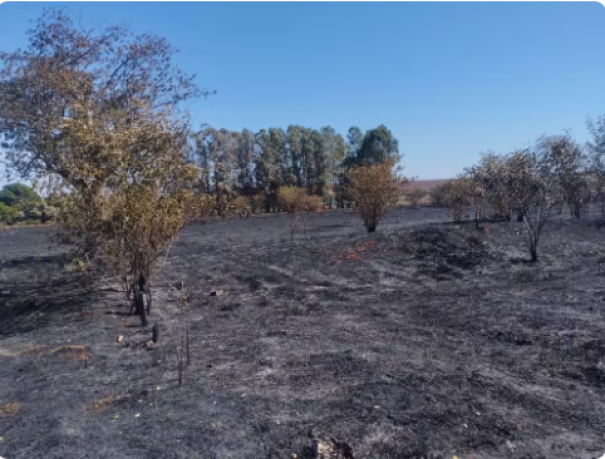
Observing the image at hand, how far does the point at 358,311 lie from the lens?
7.42 meters

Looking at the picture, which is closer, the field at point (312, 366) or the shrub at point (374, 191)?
the field at point (312, 366)

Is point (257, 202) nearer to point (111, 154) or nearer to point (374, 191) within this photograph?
point (374, 191)

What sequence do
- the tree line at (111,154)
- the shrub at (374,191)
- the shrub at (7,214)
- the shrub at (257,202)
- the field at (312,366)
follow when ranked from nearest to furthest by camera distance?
the field at (312,366)
the tree line at (111,154)
the shrub at (374,191)
the shrub at (7,214)
the shrub at (257,202)

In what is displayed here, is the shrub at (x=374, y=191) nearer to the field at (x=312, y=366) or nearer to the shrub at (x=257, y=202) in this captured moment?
the field at (x=312, y=366)

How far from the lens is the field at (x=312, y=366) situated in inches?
133

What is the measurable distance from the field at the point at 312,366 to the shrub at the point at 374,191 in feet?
18.3

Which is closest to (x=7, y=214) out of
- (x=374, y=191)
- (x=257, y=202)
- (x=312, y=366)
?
(x=257, y=202)

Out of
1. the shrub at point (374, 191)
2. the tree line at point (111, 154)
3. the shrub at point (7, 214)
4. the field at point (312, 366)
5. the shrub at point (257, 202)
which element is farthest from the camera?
the shrub at point (257, 202)

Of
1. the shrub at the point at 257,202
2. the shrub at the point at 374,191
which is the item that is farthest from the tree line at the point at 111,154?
the shrub at the point at 257,202

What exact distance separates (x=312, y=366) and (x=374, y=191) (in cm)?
1141

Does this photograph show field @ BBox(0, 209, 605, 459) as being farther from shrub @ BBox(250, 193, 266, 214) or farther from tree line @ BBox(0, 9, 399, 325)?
shrub @ BBox(250, 193, 266, 214)

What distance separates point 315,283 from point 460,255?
4345 mm

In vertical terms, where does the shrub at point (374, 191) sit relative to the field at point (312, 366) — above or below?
above

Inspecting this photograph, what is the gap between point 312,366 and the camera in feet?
15.9
